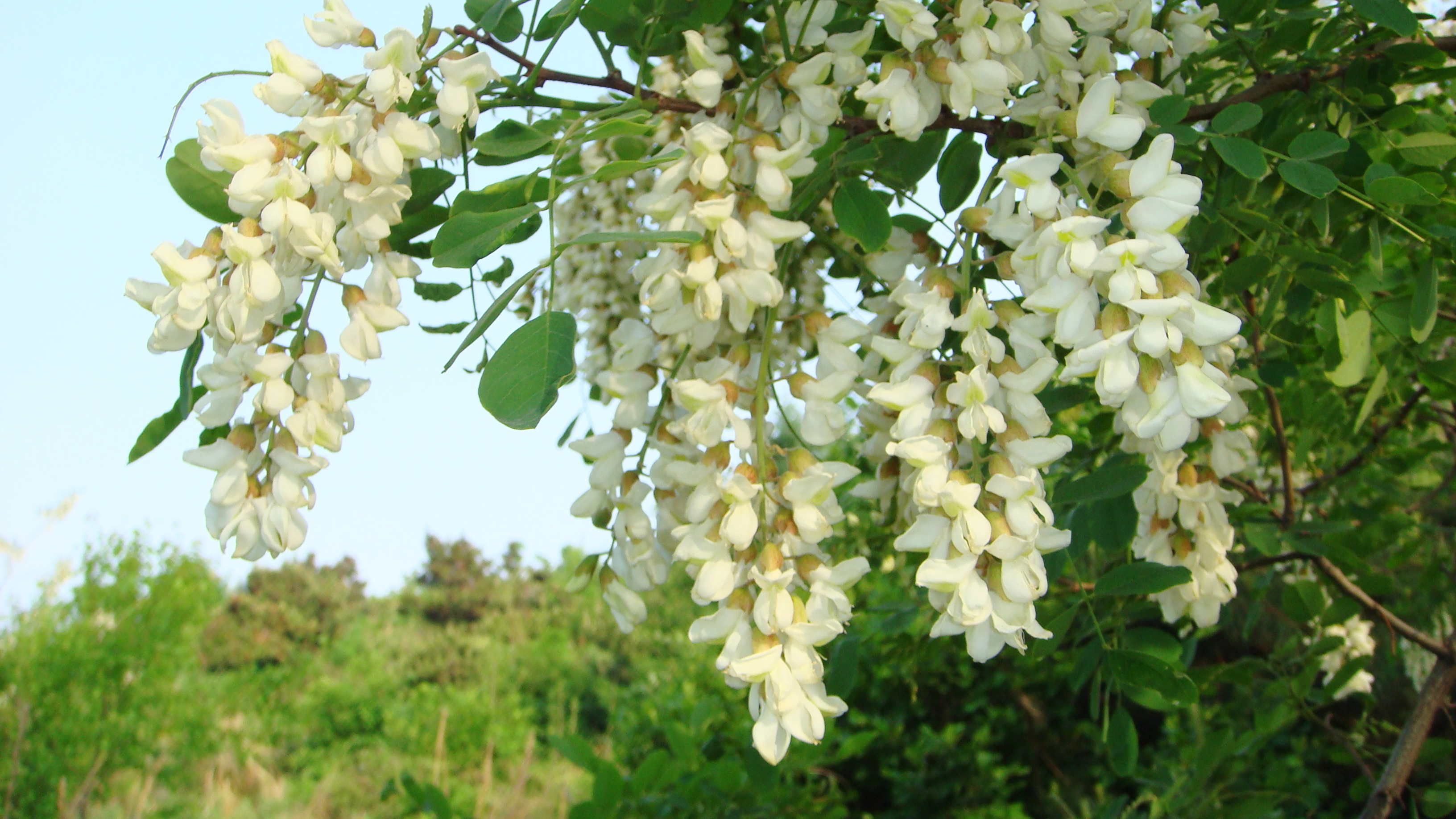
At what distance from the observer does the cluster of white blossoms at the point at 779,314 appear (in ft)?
1.53

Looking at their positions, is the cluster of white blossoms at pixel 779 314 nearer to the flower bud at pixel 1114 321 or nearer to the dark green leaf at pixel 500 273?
the flower bud at pixel 1114 321

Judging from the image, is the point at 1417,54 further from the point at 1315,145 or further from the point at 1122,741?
the point at 1122,741

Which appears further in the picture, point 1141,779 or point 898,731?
point 898,731

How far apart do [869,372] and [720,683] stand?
2.82 metres

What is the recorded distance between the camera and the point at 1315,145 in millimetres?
626

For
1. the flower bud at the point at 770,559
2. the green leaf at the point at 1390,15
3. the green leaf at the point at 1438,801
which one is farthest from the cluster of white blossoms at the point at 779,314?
the green leaf at the point at 1438,801

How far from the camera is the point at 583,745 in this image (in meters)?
1.28

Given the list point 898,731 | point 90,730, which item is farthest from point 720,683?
point 90,730

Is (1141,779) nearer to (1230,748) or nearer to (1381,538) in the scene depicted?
(1230,748)

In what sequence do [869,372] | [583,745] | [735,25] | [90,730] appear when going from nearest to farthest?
1. [869,372]
2. [735,25]
3. [583,745]
4. [90,730]

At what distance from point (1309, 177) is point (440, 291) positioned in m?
0.62

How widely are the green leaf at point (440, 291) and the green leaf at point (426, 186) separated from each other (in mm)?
164

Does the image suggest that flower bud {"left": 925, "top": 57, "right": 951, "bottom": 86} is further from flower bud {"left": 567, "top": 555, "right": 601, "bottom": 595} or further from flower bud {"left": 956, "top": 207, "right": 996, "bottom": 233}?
flower bud {"left": 567, "top": 555, "right": 601, "bottom": 595}

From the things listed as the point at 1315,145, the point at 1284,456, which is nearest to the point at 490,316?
the point at 1315,145
